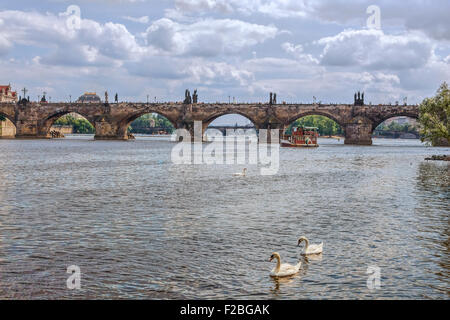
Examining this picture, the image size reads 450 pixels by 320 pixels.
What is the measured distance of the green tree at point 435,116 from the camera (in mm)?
60062

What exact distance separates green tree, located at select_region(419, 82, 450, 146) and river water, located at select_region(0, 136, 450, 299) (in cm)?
3072

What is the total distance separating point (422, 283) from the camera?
12.6m

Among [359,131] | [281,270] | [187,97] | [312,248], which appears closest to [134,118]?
[187,97]

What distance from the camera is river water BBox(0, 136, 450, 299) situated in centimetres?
1212

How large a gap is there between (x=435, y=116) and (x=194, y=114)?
72.1m

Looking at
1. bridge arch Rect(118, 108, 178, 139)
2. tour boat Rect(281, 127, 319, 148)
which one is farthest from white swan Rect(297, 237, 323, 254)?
bridge arch Rect(118, 108, 178, 139)

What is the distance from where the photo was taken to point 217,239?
55.1 feet

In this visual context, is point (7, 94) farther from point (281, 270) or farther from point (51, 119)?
point (281, 270)

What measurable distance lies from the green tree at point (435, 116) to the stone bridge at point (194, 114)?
54.6m

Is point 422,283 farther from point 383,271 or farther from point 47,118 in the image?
point 47,118

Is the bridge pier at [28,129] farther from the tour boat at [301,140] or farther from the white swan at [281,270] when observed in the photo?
the white swan at [281,270]

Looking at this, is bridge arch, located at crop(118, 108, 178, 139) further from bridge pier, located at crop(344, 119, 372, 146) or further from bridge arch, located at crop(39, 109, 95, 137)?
bridge pier, located at crop(344, 119, 372, 146)

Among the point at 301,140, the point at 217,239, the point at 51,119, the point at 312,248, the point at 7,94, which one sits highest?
the point at 7,94

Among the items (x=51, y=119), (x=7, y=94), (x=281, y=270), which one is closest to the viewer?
(x=281, y=270)
